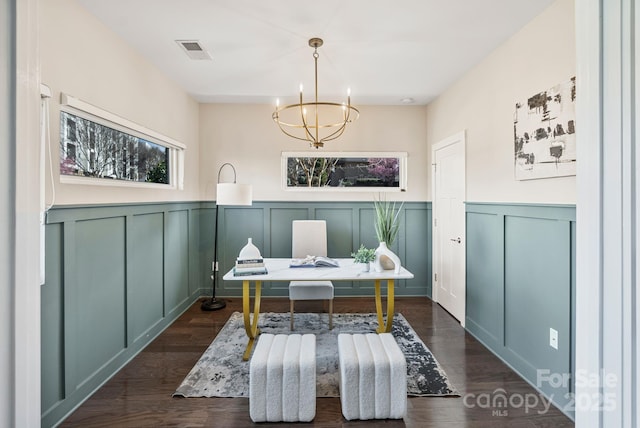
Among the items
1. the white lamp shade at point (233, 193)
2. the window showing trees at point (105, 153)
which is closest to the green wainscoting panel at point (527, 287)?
the white lamp shade at point (233, 193)

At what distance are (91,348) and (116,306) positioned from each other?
0.34m

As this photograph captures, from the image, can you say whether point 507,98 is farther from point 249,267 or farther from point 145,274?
point 145,274

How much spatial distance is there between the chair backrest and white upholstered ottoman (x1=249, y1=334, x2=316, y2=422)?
65.3 inches

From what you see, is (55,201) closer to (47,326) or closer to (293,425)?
(47,326)

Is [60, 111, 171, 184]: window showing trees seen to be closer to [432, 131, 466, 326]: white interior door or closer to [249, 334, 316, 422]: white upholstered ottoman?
[249, 334, 316, 422]: white upholstered ottoman

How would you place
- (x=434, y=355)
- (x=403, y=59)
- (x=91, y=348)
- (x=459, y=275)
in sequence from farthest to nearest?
(x=459, y=275) → (x=403, y=59) → (x=434, y=355) → (x=91, y=348)

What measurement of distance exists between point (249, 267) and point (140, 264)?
1015 millimetres

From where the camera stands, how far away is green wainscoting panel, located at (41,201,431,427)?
1.92m

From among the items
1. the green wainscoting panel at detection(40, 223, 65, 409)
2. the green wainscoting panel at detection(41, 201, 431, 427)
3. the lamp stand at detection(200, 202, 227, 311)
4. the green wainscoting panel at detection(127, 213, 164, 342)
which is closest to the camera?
the green wainscoting panel at detection(40, 223, 65, 409)

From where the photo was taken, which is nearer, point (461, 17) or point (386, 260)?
point (461, 17)

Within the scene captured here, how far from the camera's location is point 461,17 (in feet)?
7.34

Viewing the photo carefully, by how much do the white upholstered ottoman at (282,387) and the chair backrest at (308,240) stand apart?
1658mm

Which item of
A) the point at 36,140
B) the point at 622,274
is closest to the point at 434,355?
the point at 622,274

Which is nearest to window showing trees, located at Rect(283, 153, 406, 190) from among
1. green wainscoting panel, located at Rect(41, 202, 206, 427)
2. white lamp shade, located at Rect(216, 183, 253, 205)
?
white lamp shade, located at Rect(216, 183, 253, 205)
